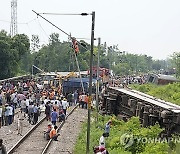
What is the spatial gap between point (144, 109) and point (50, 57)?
56.6m

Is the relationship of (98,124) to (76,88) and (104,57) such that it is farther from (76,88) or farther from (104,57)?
(104,57)

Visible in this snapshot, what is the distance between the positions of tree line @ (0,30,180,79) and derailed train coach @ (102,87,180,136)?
392 cm

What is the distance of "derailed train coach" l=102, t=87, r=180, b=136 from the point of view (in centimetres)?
1820

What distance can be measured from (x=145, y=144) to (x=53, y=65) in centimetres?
6090

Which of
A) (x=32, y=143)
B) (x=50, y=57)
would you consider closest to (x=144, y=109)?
(x=32, y=143)

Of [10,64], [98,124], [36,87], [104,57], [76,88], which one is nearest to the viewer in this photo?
[98,124]

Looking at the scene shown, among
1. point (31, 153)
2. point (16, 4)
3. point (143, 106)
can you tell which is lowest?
point (31, 153)

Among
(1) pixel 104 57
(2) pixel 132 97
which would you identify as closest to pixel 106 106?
(2) pixel 132 97

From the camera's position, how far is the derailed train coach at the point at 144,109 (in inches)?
717

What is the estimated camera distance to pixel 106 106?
31.3m

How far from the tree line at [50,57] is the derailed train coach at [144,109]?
155 inches
